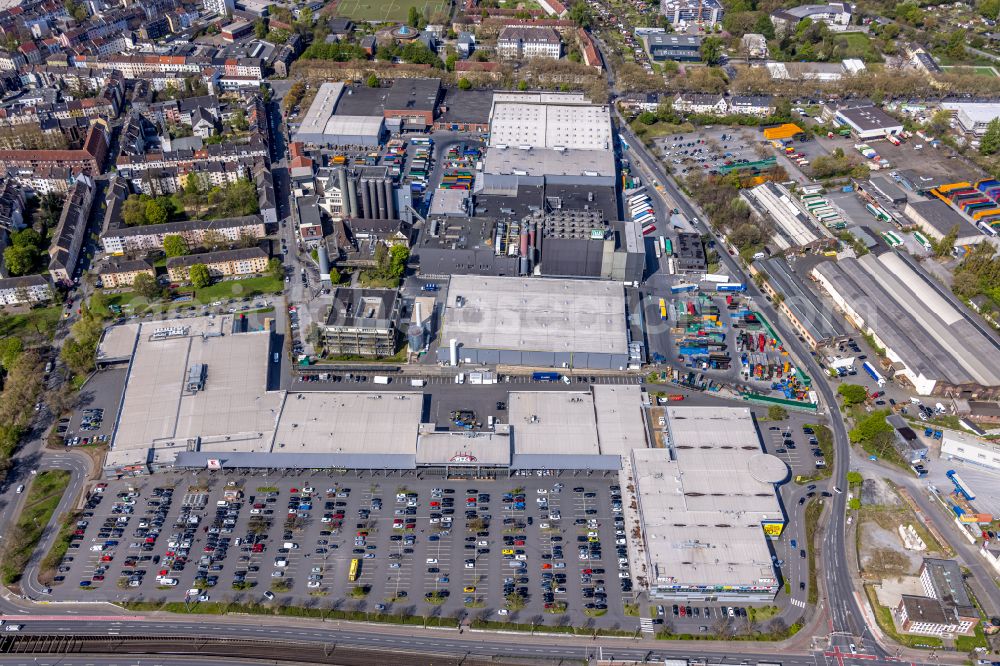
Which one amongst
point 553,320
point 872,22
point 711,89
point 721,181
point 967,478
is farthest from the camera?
point 872,22

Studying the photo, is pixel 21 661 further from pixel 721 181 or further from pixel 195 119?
pixel 721 181

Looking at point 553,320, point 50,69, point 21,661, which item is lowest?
point 21,661

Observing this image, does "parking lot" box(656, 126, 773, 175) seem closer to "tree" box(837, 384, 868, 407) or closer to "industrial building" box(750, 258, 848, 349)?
"industrial building" box(750, 258, 848, 349)

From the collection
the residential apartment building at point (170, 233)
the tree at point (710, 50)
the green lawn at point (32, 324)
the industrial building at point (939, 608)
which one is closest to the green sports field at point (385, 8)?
the tree at point (710, 50)

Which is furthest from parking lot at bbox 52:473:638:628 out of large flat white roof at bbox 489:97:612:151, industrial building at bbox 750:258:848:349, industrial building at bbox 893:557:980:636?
large flat white roof at bbox 489:97:612:151

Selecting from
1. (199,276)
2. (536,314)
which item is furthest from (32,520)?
(536,314)

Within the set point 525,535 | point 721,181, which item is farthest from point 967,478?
point 721,181

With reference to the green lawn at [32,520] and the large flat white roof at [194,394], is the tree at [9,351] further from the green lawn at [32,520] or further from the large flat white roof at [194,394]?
the green lawn at [32,520]

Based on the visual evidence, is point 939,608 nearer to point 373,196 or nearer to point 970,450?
point 970,450
